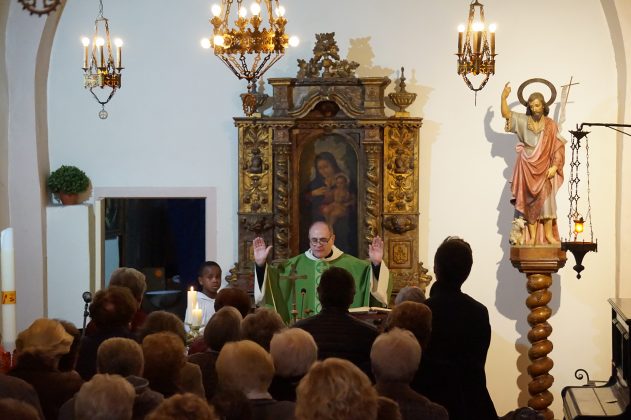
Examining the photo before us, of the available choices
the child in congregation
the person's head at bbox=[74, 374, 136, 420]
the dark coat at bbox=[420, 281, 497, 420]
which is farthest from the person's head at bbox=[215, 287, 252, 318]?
the child in congregation

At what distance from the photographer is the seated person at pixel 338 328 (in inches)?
268

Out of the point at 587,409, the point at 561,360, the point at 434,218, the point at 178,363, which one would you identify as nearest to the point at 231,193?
Result: the point at 434,218

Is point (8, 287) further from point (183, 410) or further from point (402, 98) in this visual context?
point (402, 98)

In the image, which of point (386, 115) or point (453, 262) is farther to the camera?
point (386, 115)

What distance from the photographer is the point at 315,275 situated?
1087cm

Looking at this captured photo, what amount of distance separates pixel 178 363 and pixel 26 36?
7667 mm

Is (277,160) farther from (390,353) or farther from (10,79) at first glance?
(390,353)

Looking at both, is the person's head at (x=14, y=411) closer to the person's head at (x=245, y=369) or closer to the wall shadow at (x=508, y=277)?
the person's head at (x=245, y=369)

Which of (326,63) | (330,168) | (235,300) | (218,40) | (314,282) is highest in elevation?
(326,63)

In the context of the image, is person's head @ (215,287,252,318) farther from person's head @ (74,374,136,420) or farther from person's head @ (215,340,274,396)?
person's head @ (74,374,136,420)

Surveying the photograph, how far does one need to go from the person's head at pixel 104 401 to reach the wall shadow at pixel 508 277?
26.3ft

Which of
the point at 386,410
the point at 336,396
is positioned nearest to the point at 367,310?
the point at 386,410

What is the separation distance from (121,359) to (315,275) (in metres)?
5.76

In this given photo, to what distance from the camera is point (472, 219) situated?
12.1 metres
